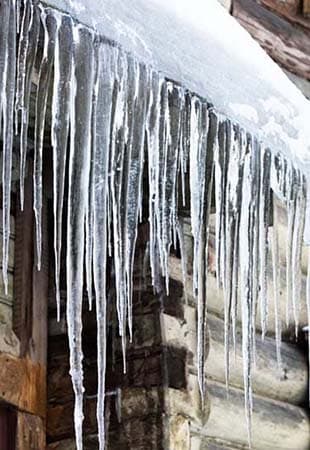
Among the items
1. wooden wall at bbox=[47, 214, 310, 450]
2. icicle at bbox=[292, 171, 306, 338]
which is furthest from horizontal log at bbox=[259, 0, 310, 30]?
icicle at bbox=[292, 171, 306, 338]

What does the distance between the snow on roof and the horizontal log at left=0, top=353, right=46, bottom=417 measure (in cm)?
136

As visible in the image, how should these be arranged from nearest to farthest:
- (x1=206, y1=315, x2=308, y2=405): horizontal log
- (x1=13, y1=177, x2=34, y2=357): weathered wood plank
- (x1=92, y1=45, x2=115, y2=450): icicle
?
(x1=92, y1=45, x2=115, y2=450): icicle → (x1=13, y1=177, x2=34, y2=357): weathered wood plank → (x1=206, y1=315, x2=308, y2=405): horizontal log

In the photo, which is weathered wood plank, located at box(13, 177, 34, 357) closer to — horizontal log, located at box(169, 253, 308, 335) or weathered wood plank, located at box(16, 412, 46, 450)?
weathered wood plank, located at box(16, 412, 46, 450)

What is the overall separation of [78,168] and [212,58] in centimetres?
51

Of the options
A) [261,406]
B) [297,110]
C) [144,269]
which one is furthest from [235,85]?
[261,406]

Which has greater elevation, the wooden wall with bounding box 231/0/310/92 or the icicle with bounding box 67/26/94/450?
the wooden wall with bounding box 231/0/310/92

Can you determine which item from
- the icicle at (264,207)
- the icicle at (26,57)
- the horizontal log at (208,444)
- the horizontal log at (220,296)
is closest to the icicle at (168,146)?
the icicle at (264,207)

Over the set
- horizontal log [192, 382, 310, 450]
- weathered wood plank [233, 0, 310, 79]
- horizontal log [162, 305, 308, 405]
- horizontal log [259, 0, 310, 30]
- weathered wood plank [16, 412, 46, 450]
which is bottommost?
weathered wood plank [16, 412, 46, 450]

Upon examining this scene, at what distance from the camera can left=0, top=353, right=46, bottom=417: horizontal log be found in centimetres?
449

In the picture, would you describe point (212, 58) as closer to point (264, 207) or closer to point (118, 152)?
point (118, 152)

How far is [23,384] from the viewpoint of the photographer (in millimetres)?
4582

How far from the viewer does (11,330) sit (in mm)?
4594

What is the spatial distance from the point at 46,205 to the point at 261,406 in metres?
1.28

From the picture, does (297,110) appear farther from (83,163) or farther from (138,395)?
(138,395)
